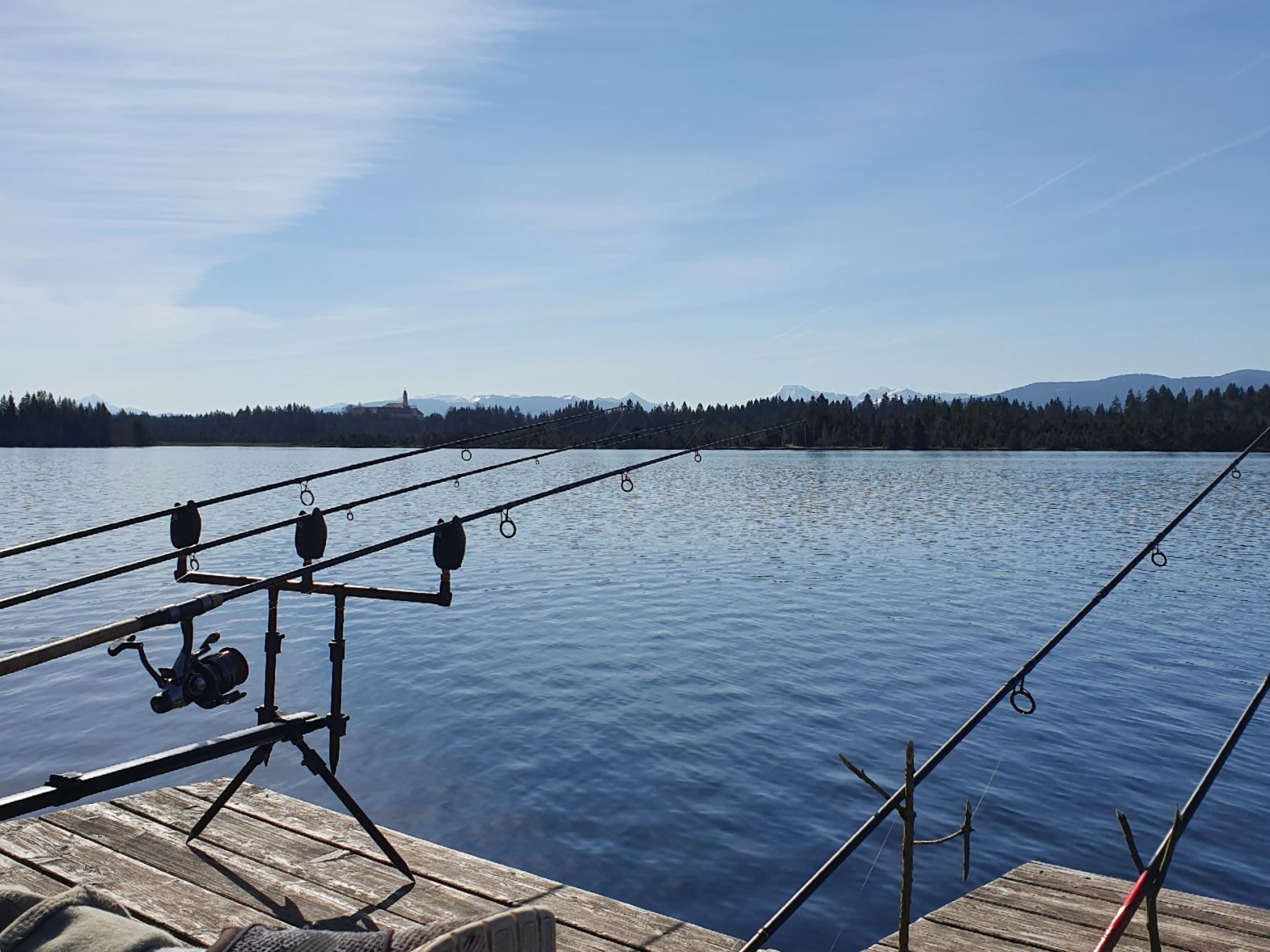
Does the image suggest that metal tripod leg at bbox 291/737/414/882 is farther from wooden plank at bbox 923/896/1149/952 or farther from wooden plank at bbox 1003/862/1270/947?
wooden plank at bbox 1003/862/1270/947

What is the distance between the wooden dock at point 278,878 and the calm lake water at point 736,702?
2.70 meters

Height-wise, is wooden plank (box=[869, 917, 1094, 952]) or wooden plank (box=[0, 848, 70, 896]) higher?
wooden plank (box=[0, 848, 70, 896])

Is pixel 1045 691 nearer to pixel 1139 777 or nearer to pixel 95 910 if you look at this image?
pixel 1139 777

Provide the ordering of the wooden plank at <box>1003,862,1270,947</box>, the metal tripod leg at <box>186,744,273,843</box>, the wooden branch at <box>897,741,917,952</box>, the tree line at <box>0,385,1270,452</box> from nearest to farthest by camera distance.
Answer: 1. the wooden branch at <box>897,741,917,952</box>
2. the wooden plank at <box>1003,862,1270,947</box>
3. the metal tripod leg at <box>186,744,273,843</box>
4. the tree line at <box>0,385,1270,452</box>

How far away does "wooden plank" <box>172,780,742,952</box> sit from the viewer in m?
4.68

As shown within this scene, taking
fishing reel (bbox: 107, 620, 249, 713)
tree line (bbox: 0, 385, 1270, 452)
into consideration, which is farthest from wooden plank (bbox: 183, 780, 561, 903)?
tree line (bbox: 0, 385, 1270, 452)

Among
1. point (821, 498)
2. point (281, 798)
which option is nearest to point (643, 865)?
point (281, 798)

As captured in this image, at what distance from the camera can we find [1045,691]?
1407 cm

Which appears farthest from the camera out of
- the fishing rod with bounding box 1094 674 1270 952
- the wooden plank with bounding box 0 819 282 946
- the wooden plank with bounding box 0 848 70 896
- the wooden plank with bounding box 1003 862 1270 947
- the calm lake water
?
the calm lake water

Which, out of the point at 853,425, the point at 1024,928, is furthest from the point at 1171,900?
the point at 853,425

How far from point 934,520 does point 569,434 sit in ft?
330

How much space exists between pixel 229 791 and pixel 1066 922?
192 inches

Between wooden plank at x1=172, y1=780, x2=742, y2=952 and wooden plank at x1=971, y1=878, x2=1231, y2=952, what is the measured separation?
1.86m

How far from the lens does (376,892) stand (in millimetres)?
4984
